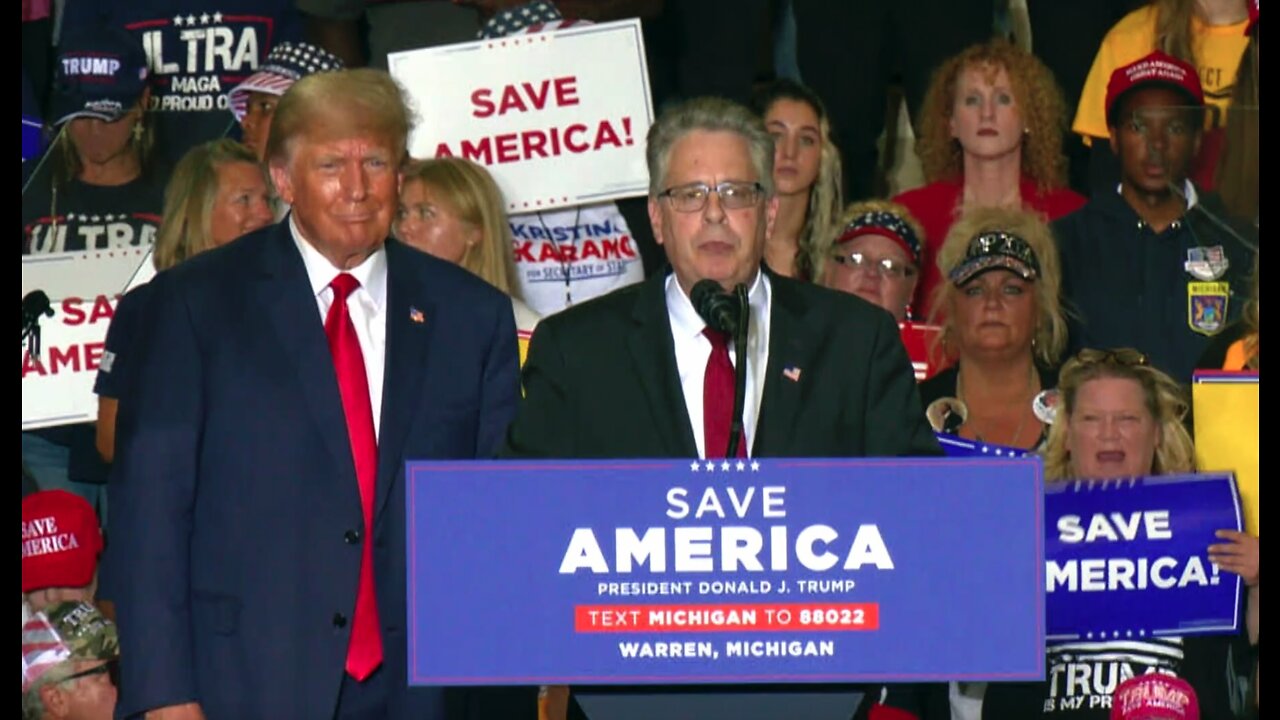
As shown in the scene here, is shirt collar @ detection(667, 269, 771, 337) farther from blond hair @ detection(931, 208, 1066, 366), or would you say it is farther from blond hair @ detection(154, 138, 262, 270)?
blond hair @ detection(154, 138, 262, 270)

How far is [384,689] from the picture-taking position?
160 inches

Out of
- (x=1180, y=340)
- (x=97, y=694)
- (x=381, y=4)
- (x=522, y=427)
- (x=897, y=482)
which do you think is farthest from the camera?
(x=381, y=4)

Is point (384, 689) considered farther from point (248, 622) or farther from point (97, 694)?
point (97, 694)

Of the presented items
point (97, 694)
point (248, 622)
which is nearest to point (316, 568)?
point (248, 622)

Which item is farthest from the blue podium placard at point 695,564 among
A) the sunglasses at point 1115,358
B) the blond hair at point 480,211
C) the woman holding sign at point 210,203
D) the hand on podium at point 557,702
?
the woman holding sign at point 210,203

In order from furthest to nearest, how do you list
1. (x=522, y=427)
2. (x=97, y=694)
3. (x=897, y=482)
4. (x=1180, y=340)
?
(x=1180, y=340), (x=97, y=694), (x=522, y=427), (x=897, y=482)

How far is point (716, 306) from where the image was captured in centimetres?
360

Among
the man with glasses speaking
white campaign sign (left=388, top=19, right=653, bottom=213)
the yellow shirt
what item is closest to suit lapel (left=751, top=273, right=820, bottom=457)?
the man with glasses speaking

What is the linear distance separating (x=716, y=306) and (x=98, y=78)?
11.5ft

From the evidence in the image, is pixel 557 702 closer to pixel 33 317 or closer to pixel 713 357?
pixel 713 357

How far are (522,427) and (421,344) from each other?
34 cm

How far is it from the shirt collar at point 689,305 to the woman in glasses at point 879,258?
2312 mm

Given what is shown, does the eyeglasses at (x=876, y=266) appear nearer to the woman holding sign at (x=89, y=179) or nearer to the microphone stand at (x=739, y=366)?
the woman holding sign at (x=89, y=179)

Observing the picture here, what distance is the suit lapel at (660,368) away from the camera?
12.5 ft
